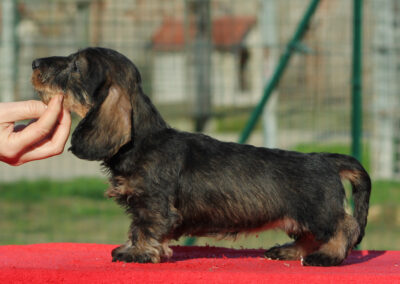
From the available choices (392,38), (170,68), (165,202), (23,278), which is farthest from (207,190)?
(392,38)

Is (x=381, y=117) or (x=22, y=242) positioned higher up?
(x=381, y=117)

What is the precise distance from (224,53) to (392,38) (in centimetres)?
257

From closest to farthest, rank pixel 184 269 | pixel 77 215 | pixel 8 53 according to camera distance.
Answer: pixel 184 269
pixel 8 53
pixel 77 215

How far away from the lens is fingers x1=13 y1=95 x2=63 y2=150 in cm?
336

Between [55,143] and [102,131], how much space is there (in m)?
0.28

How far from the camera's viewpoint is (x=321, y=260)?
3.44m

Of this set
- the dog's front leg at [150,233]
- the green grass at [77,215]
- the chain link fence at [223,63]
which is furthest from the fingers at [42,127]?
the green grass at [77,215]

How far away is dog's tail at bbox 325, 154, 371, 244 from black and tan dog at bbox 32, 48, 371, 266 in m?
0.11

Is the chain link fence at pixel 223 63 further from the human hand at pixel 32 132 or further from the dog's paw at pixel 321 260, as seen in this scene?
the dog's paw at pixel 321 260

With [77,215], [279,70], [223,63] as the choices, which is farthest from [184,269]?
[77,215]

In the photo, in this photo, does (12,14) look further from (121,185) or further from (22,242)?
(121,185)

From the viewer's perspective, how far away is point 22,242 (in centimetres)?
781

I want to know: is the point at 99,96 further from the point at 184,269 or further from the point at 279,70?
the point at 279,70

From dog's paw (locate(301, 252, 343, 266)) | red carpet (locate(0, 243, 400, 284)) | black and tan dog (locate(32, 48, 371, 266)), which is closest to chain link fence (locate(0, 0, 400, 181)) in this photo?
red carpet (locate(0, 243, 400, 284))
